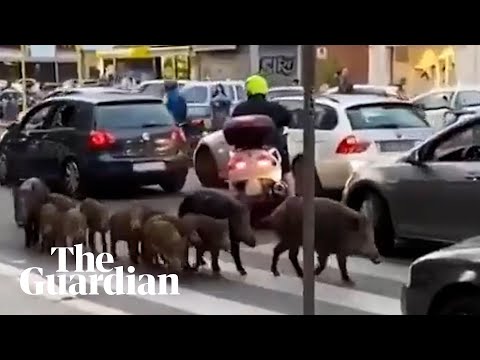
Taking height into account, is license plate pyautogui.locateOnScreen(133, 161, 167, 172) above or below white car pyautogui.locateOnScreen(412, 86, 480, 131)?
below

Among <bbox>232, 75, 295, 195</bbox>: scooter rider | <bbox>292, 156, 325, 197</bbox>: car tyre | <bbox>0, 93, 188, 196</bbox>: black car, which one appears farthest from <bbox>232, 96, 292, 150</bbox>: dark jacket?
<bbox>0, 93, 188, 196</bbox>: black car

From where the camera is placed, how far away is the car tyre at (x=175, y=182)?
21.2 feet

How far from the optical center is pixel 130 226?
21.2 feet

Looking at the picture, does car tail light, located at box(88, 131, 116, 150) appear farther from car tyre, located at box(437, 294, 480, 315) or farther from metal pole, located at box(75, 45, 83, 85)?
car tyre, located at box(437, 294, 480, 315)

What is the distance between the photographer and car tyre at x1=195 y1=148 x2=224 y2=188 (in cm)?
642

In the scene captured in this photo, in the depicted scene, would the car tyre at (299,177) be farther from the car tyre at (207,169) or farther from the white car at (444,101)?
the white car at (444,101)

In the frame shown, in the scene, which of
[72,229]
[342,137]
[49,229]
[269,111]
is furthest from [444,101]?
[49,229]

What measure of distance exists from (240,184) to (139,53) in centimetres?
87

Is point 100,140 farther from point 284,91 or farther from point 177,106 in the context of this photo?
point 284,91

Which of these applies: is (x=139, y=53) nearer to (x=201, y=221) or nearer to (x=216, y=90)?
(x=216, y=90)

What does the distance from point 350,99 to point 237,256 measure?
1021 mm

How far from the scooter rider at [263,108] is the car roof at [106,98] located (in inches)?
18.2

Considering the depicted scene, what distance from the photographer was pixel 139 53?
654 centimetres
